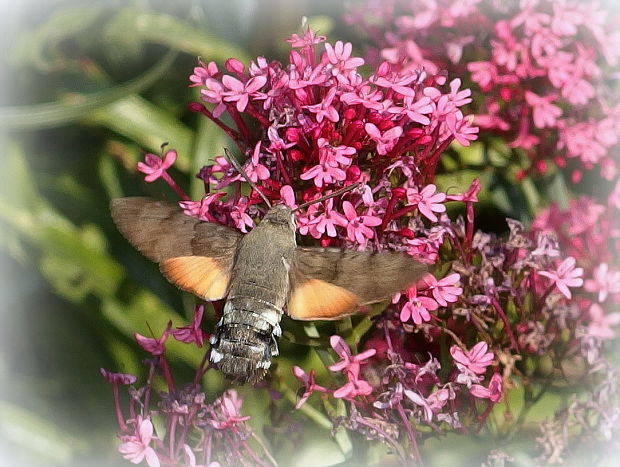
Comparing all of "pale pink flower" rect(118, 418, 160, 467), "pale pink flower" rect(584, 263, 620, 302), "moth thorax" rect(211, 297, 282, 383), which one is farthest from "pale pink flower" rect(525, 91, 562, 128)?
"pale pink flower" rect(118, 418, 160, 467)

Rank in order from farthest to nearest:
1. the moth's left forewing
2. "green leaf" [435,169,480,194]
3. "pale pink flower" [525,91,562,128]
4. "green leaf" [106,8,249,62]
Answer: "green leaf" [106,8,249,62], "pale pink flower" [525,91,562,128], "green leaf" [435,169,480,194], the moth's left forewing

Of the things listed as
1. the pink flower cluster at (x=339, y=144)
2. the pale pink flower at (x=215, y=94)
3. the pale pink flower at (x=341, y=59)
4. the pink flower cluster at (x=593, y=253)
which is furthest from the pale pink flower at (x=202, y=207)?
the pink flower cluster at (x=593, y=253)

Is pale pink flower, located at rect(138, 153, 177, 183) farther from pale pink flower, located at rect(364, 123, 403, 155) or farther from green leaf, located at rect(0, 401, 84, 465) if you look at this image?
green leaf, located at rect(0, 401, 84, 465)

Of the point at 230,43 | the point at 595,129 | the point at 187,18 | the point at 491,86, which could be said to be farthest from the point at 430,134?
the point at 187,18

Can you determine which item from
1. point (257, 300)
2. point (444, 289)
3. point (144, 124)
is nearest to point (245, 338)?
point (257, 300)

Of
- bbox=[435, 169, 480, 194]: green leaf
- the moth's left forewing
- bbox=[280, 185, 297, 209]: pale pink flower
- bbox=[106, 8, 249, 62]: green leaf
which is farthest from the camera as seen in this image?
bbox=[106, 8, 249, 62]: green leaf

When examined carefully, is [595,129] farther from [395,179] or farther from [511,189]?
[395,179]

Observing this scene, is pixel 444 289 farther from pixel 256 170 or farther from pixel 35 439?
pixel 35 439
